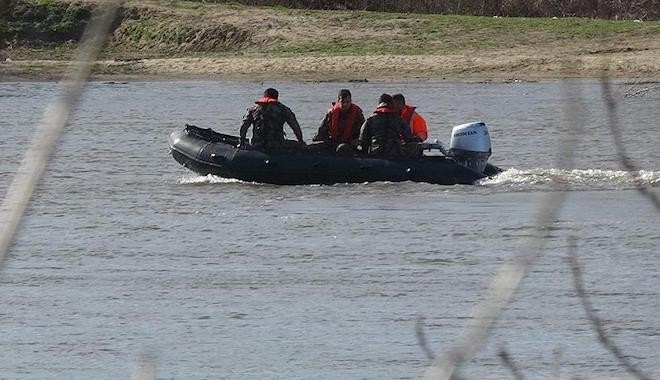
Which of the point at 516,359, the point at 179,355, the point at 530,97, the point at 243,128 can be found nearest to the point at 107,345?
the point at 179,355

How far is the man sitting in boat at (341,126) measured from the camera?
48.1 feet

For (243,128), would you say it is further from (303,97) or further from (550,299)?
(303,97)

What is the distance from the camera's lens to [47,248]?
11.9m

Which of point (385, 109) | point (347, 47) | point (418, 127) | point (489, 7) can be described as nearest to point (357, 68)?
point (347, 47)

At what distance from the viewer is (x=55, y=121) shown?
139cm

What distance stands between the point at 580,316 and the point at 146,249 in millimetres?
4075

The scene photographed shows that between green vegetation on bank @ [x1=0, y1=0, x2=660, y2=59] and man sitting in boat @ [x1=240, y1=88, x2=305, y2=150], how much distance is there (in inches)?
493

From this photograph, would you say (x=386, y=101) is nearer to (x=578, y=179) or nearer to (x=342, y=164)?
(x=342, y=164)

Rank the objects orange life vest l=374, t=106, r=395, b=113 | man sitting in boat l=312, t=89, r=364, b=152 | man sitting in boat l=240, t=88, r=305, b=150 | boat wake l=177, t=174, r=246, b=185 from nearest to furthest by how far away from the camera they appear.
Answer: orange life vest l=374, t=106, r=395, b=113
man sitting in boat l=312, t=89, r=364, b=152
man sitting in boat l=240, t=88, r=305, b=150
boat wake l=177, t=174, r=246, b=185

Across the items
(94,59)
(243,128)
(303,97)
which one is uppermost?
(94,59)

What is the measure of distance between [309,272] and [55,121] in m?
9.29

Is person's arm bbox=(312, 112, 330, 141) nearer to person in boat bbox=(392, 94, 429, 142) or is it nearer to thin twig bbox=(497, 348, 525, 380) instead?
person in boat bbox=(392, 94, 429, 142)

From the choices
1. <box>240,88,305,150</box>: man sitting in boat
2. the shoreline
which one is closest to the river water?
<box>240,88,305,150</box>: man sitting in boat

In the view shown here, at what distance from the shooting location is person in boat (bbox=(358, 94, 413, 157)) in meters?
14.3
